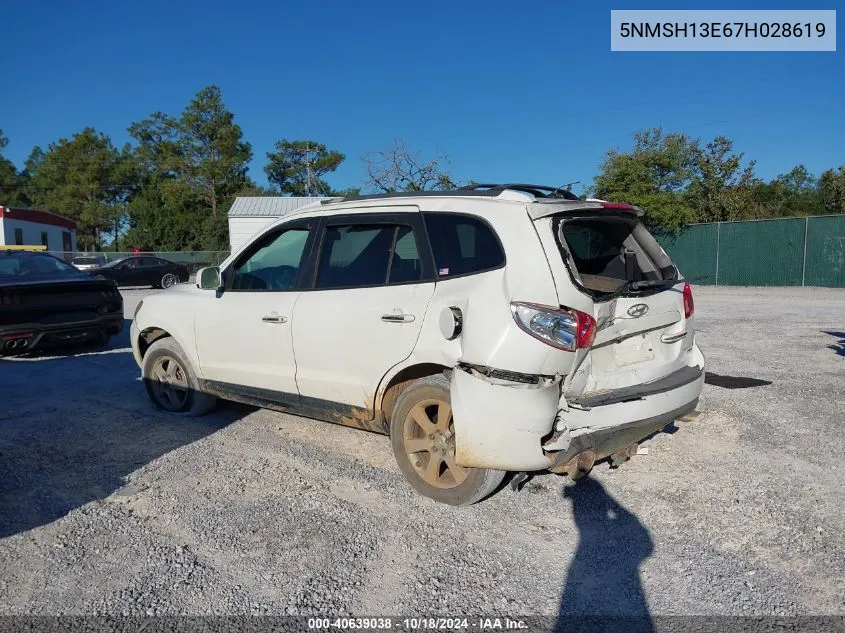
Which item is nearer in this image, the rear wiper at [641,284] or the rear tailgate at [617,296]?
the rear tailgate at [617,296]

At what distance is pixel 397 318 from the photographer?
12.8 feet

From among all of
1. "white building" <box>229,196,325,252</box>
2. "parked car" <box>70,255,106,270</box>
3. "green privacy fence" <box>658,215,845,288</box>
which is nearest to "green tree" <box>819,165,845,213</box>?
"green privacy fence" <box>658,215,845,288</box>

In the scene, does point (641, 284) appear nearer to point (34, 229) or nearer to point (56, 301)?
point (56, 301)

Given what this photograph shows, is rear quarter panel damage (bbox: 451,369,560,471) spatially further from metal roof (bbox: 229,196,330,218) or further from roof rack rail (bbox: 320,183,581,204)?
metal roof (bbox: 229,196,330,218)

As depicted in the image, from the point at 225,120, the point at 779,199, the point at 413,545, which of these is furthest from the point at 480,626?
the point at 225,120

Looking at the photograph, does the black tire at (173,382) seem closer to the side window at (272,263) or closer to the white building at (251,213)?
the side window at (272,263)

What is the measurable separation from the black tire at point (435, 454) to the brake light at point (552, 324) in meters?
0.63

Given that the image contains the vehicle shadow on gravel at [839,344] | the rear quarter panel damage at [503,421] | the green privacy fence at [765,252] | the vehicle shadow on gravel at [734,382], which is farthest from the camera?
the green privacy fence at [765,252]

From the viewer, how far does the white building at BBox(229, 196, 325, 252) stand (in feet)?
120

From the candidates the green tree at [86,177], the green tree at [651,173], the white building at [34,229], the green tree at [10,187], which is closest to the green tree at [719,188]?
the green tree at [651,173]

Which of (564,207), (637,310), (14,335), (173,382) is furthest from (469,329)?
(14,335)

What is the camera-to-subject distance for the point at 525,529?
140 inches

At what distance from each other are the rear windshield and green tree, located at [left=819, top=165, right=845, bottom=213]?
2952cm

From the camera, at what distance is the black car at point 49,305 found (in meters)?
8.09
